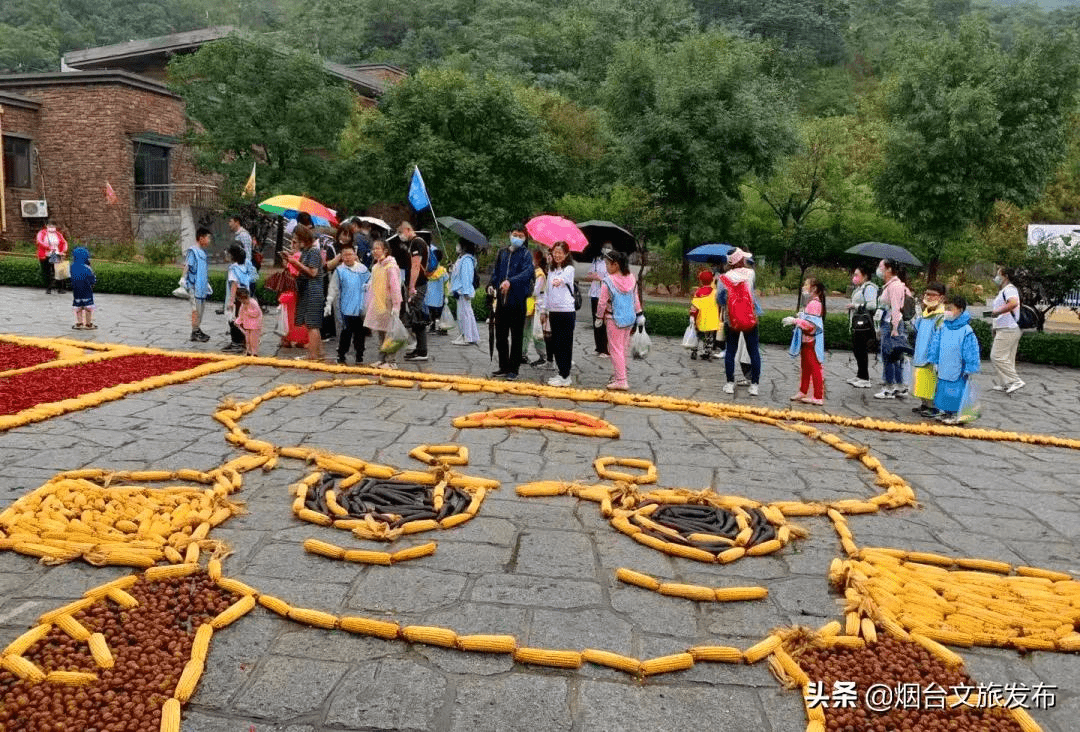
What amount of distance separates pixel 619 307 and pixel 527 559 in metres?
4.99

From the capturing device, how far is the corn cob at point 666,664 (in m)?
3.41

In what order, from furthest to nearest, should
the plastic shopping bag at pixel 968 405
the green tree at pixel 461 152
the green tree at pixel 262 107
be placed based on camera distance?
the green tree at pixel 461 152 → the green tree at pixel 262 107 → the plastic shopping bag at pixel 968 405

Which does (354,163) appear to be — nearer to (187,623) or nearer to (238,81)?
(238,81)

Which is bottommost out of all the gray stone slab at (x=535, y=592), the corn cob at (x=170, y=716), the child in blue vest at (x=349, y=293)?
the corn cob at (x=170, y=716)

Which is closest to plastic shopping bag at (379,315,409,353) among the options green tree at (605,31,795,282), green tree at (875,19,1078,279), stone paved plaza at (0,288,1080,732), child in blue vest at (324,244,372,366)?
child in blue vest at (324,244,372,366)

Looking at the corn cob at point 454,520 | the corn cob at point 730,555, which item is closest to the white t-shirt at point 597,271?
the corn cob at point 454,520

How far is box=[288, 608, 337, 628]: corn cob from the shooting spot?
366 cm

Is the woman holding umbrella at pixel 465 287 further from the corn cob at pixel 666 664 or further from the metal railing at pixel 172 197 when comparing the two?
the metal railing at pixel 172 197

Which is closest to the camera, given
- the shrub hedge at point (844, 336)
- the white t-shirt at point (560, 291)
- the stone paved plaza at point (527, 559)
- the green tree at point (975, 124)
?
the stone paved plaza at point (527, 559)

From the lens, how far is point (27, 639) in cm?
333

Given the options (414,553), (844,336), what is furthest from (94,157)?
(414,553)

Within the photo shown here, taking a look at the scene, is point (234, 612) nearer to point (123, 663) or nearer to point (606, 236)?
point (123, 663)

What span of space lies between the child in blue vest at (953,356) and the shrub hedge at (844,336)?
17.5 feet

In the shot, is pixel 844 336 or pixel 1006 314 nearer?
pixel 1006 314
